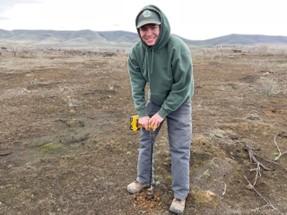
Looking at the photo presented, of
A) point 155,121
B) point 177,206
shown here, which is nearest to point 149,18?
point 155,121

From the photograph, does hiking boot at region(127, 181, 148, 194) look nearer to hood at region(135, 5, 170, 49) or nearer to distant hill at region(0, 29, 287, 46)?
hood at region(135, 5, 170, 49)

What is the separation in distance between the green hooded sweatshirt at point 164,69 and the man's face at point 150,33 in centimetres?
3

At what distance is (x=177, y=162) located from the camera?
3.84 metres

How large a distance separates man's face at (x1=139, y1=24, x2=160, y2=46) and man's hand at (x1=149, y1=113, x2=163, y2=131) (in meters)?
0.61

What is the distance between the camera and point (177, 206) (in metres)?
3.87

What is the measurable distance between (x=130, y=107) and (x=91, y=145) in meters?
2.31

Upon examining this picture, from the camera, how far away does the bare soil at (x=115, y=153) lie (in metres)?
4.11

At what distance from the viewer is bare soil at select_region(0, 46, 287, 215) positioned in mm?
4113

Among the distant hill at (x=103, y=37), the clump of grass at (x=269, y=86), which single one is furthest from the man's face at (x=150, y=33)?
the distant hill at (x=103, y=37)

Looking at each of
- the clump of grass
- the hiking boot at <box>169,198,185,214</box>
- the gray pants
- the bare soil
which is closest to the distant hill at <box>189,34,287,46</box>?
the clump of grass

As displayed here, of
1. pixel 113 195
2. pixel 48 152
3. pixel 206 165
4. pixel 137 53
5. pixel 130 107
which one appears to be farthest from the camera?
pixel 130 107

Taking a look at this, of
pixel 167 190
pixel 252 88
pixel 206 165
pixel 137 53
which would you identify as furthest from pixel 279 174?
pixel 252 88

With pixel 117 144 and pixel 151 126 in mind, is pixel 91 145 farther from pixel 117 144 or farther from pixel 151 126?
pixel 151 126

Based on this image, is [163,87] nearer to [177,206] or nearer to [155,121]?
[155,121]
